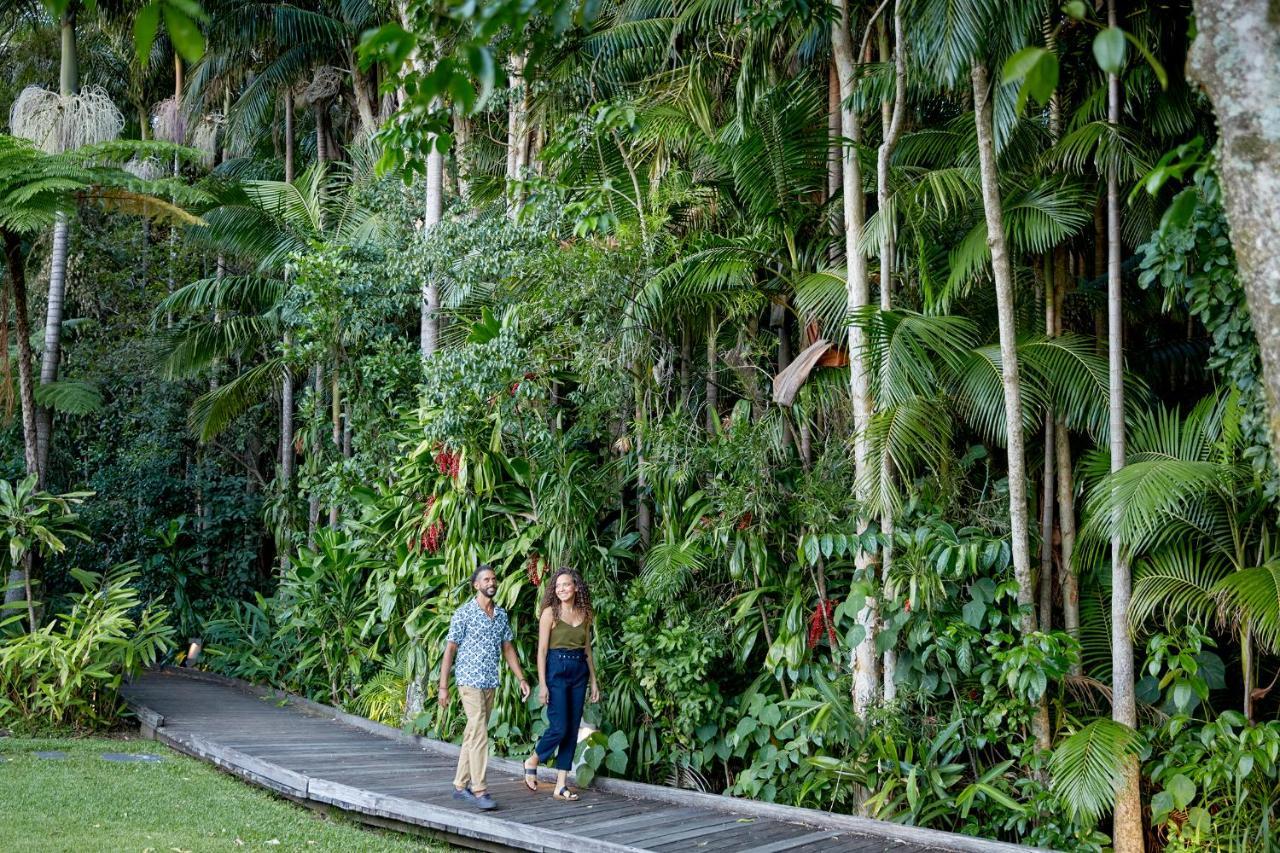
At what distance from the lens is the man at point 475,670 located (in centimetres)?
743

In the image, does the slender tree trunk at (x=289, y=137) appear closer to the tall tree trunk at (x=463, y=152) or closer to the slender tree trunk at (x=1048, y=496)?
the tall tree trunk at (x=463, y=152)

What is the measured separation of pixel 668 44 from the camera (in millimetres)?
9742

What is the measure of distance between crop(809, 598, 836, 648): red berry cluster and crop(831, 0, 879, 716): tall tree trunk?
0.86 feet

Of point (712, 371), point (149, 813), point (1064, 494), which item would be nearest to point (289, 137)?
point (712, 371)

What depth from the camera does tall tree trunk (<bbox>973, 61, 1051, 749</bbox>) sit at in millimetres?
6902

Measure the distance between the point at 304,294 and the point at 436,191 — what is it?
178 cm

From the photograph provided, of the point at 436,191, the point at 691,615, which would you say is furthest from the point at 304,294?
the point at 691,615

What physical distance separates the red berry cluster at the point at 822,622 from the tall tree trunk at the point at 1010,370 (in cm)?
138

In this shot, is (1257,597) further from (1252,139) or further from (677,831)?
(1252,139)

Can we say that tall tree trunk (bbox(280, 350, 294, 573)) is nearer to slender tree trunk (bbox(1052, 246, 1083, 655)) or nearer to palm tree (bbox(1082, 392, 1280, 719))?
slender tree trunk (bbox(1052, 246, 1083, 655))

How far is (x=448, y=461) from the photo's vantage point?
982cm

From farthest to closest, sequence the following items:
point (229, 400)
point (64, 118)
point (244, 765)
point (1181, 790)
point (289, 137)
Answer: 1. point (289, 137)
2. point (229, 400)
3. point (64, 118)
4. point (244, 765)
5. point (1181, 790)

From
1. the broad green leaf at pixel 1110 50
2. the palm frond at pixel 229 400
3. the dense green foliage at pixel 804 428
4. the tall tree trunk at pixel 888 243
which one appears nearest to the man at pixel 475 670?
the dense green foliage at pixel 804 428

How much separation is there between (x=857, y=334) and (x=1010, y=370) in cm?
118
